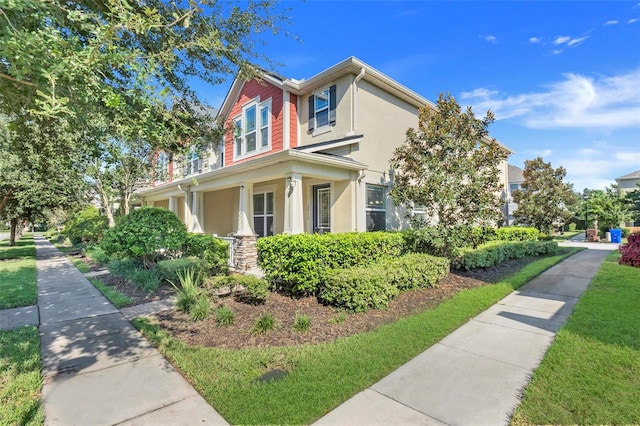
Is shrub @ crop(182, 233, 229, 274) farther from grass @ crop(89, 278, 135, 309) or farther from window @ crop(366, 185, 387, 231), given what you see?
→ window @ crop(366, 185, 387, 231)

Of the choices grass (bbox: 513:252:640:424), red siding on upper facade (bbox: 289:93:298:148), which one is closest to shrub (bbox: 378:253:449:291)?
grass (bbox: 513:252:640:424)

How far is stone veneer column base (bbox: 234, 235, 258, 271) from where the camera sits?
9680mm

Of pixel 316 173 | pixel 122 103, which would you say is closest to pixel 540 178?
pixel 316 173

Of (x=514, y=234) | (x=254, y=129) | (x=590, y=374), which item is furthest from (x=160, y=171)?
(x=514, y=234)

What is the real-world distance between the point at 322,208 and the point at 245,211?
9.54 feet

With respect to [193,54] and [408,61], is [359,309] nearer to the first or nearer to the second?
[193,54]

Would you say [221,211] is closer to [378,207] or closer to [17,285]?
[17,285]

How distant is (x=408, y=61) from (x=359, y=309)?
10.4 meters

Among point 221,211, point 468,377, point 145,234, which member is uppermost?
point 221,211

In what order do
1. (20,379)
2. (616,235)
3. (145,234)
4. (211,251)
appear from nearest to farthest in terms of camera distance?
1. (20,379)
2. (145,234)
3. (211,251)
4. (616,235)

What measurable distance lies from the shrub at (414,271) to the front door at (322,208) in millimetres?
4000

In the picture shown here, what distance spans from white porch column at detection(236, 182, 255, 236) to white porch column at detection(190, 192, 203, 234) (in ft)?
15.7

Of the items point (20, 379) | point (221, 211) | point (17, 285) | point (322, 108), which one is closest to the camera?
point (20, 379)

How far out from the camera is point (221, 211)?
16.7m
